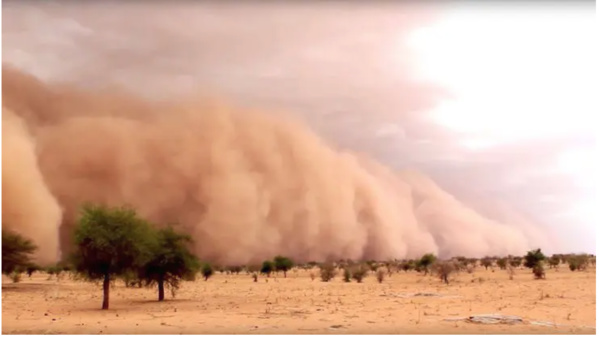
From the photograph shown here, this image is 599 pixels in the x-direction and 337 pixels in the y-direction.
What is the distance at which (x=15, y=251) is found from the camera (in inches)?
969

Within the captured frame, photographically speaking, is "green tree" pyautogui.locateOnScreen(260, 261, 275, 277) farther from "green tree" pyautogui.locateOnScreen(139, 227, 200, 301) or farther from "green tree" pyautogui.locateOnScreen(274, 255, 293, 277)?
"green tree" pyautogui.locateOnScreen(139, 227, 200, 301)

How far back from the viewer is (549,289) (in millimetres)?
17328

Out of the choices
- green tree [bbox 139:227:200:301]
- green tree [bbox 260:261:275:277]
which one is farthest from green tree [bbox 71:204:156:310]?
green tree [bbox 260:261:275:277]

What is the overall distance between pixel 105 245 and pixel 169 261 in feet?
10.2

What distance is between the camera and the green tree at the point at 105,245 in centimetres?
1417

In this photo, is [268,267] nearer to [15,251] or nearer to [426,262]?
[426,262]

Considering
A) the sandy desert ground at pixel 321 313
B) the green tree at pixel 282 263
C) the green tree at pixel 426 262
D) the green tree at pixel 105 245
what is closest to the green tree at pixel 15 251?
the sandy desert ground at pixel 321 313

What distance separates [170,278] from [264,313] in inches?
254

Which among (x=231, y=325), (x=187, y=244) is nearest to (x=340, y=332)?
(x=231, y=325)

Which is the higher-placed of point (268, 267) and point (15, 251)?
point (15, 251)

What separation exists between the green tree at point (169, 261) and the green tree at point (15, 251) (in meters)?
10.6

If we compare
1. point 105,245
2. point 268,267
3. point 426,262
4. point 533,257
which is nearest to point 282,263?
point 268,267

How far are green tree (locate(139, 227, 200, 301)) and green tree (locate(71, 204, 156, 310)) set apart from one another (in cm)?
193

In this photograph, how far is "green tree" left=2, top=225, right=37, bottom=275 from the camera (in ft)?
79.4
